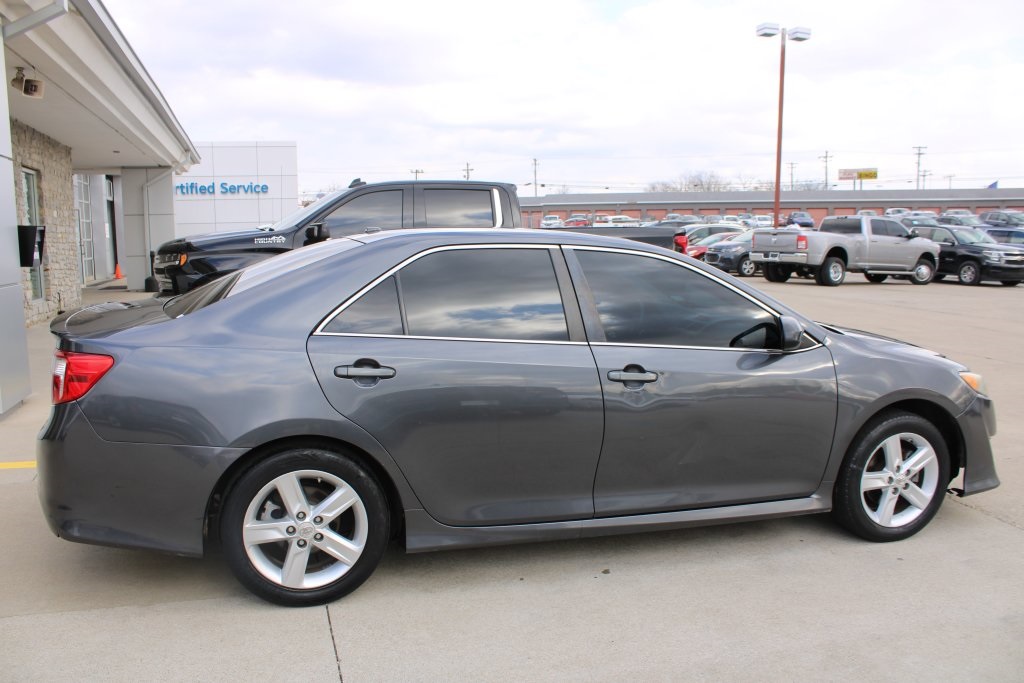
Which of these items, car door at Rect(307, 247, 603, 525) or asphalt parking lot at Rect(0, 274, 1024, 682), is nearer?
asphalt parking lot at Rect(0, 274, 1024, 682)

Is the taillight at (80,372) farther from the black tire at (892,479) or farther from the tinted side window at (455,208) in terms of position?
the tinted side window at (455,208)

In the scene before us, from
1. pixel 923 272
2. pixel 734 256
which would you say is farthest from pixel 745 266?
pixel 923 272

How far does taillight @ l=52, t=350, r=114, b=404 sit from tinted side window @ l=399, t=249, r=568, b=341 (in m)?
1.28

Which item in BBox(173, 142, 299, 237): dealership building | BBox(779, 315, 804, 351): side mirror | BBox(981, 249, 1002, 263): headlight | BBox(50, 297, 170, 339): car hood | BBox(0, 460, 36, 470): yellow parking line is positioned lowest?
BBox(0, 460, 36, 470): yellow parking line

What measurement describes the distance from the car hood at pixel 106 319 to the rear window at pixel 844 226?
22.3 metres

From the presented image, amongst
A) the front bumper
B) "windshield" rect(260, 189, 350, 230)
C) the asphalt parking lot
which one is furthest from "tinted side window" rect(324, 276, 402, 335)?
"windshield" rect(260, 189, 350, 230)

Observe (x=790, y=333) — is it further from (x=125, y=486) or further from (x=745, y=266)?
(x=745, y=266)

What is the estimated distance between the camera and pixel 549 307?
3.97 m

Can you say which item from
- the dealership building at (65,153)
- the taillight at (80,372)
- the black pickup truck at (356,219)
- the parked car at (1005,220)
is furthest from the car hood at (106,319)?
the parked car at (1005,220)

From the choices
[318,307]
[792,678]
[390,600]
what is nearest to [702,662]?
[792,678]

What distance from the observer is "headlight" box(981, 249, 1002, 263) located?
954 inches

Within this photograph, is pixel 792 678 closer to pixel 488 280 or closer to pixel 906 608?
pixel 906 608

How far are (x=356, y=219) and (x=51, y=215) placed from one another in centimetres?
946

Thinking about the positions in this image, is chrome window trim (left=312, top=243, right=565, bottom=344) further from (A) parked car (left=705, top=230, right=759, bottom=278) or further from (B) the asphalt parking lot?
(A) parked car (left=705, top=230, right=759, bottom=278)
